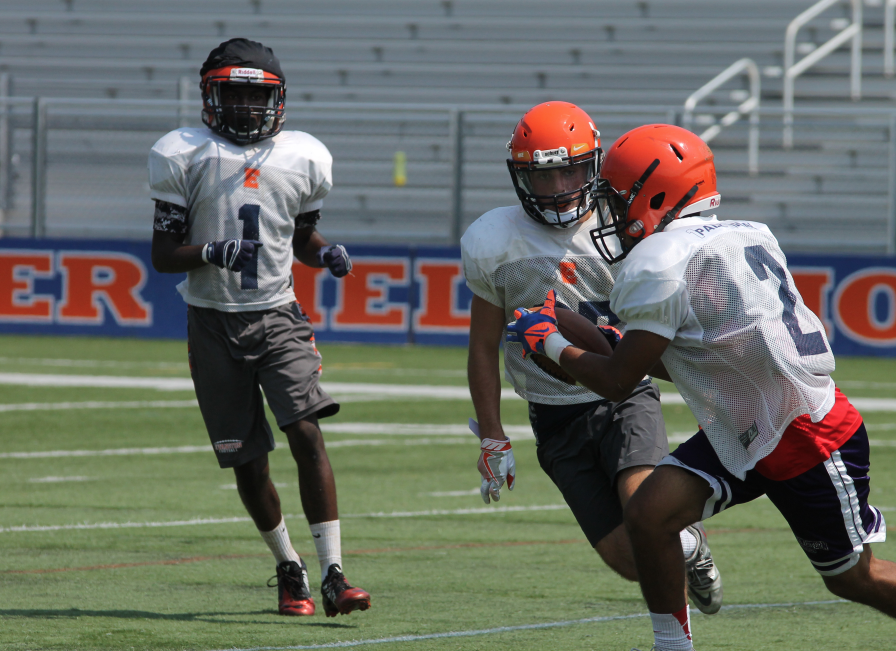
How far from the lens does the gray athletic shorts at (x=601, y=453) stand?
4379mm

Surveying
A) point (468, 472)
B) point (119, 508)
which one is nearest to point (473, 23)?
point (468, 472)

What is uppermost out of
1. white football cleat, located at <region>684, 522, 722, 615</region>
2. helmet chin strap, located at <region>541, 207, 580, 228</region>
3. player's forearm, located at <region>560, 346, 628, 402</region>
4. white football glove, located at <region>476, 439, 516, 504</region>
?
helmet chin strap, located at <region>541, 207, 580, 228</region>

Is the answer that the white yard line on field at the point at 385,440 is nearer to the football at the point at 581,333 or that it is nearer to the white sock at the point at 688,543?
the white sock at the point at 688,543

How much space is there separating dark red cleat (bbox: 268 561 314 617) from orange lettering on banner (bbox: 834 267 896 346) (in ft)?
34.9

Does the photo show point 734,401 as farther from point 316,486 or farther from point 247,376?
point 247,376

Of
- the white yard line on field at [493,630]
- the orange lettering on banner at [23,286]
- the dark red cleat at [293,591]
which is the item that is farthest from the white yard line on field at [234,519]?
the orange lettering on banner at [23,286]

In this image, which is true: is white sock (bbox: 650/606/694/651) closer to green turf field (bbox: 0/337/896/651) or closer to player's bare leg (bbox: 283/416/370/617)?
green turf field (bbox: 0/337/896/651)

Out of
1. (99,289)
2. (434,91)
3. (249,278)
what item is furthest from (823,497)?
(434,91)

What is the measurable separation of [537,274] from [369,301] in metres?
11.3

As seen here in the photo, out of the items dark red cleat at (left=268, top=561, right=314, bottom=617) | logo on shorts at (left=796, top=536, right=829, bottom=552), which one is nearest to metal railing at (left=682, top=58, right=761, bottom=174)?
dark red cleat at (left=268, top=561, right=314, bottom=617)

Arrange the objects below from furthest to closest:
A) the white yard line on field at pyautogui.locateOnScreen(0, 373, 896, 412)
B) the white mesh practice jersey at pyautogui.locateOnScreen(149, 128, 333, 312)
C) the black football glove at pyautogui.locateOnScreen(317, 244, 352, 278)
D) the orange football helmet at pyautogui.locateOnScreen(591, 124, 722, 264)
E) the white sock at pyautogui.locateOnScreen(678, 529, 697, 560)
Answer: the white yard line on field at pyautogui.locateOnScreen(0, 373, 896, 412)
the black football glove at pyautogui.locateOnScreen(317, 244, 352, 278)
the white mesh practice jersey at pyautogui.locateOnScreen(149, 128, 333, 312)
the white sock at pyautogui.locateOnScreen(678, 529, 697, 560)
the orange football helmet at pyautogui.locateOnScreen(591, 124, 722, 264)

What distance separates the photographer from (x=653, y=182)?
3.96 meters

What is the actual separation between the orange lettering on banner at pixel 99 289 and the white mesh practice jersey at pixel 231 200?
1108cm

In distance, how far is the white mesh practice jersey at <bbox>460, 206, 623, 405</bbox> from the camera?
4.56 metres
